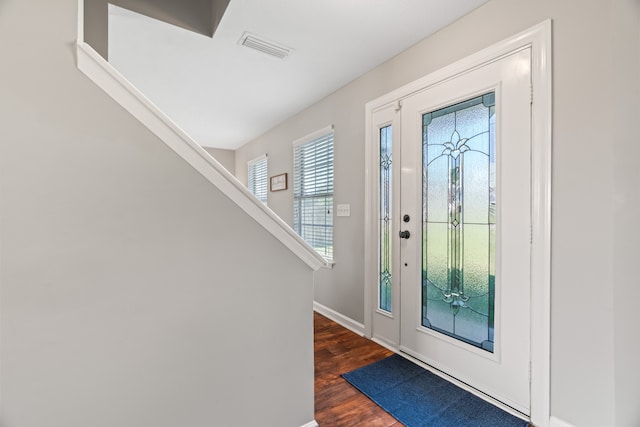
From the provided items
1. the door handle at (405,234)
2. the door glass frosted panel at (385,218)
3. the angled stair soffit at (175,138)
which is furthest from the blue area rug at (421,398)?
the angled stair soffit at (175,138)

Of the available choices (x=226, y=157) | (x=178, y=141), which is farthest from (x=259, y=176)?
(x=178, y=141)

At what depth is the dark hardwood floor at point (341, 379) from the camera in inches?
63.9

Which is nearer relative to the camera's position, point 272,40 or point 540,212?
point 540,212

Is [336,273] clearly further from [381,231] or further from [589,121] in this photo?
[589,121]

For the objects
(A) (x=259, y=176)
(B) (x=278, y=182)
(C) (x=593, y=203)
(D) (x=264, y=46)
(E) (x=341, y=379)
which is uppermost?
(D) (x=264, y=46)

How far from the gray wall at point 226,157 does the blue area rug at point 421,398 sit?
16.4ft

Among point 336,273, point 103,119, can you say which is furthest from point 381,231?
point 103,119

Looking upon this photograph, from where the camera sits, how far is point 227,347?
4.16ft

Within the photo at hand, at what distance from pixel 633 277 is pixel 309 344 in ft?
4.87

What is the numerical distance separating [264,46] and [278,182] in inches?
91.0

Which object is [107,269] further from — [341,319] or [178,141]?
[341,319]

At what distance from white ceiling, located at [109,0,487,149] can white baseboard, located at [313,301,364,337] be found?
2398 millimetres

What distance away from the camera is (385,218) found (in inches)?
99.7

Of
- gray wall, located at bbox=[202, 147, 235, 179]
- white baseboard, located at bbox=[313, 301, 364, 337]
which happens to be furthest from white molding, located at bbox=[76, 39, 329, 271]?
gray wall, located at bbox=[202, 147, 235, 179]
